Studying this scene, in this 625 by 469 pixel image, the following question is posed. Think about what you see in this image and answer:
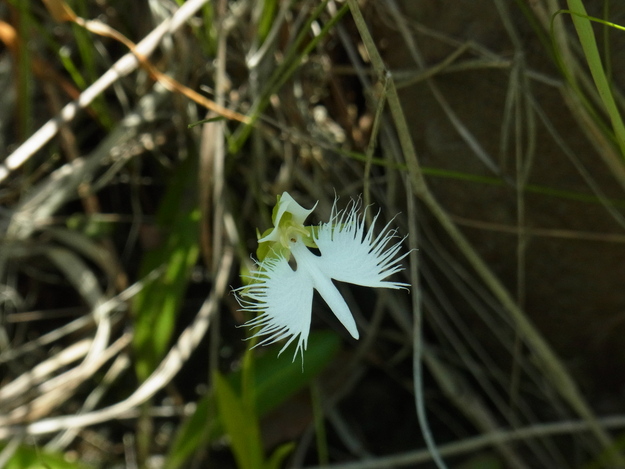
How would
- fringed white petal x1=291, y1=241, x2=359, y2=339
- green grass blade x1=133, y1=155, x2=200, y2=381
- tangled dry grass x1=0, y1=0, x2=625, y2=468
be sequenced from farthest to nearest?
green grass blade x1=133, y1=155, x2=200, y2=381 → tangled dry grass x1=0, y1=0, x2=625, y2=468 → fringed white petal x1=291, y1=241, x2=359, y2=339

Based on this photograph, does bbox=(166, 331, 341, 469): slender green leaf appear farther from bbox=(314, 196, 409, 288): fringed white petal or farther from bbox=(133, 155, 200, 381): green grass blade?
bbox=(314, 196, 409, 288): fringed white petal

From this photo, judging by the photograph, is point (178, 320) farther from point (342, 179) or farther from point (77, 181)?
point (342, 179)

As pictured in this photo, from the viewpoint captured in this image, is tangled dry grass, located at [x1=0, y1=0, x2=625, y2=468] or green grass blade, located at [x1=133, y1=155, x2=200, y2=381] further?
green grass blade, located at [x1=133, y1=155, x2=200, y2=381]

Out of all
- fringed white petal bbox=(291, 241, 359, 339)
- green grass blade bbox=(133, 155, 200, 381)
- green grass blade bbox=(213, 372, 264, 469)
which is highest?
green grass blade bbox=(133, 155, 200, 381)

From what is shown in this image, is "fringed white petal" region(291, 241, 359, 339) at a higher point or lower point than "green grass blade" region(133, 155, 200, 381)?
A: lower

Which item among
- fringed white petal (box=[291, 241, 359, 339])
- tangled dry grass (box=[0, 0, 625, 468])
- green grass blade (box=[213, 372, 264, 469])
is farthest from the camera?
tangled dry grass (box=[0, 0, 625, 468])

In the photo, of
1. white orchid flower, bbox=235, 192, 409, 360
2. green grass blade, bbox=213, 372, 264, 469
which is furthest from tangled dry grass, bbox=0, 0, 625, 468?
white orchid flower, bbox=235, 192, 409, 360
